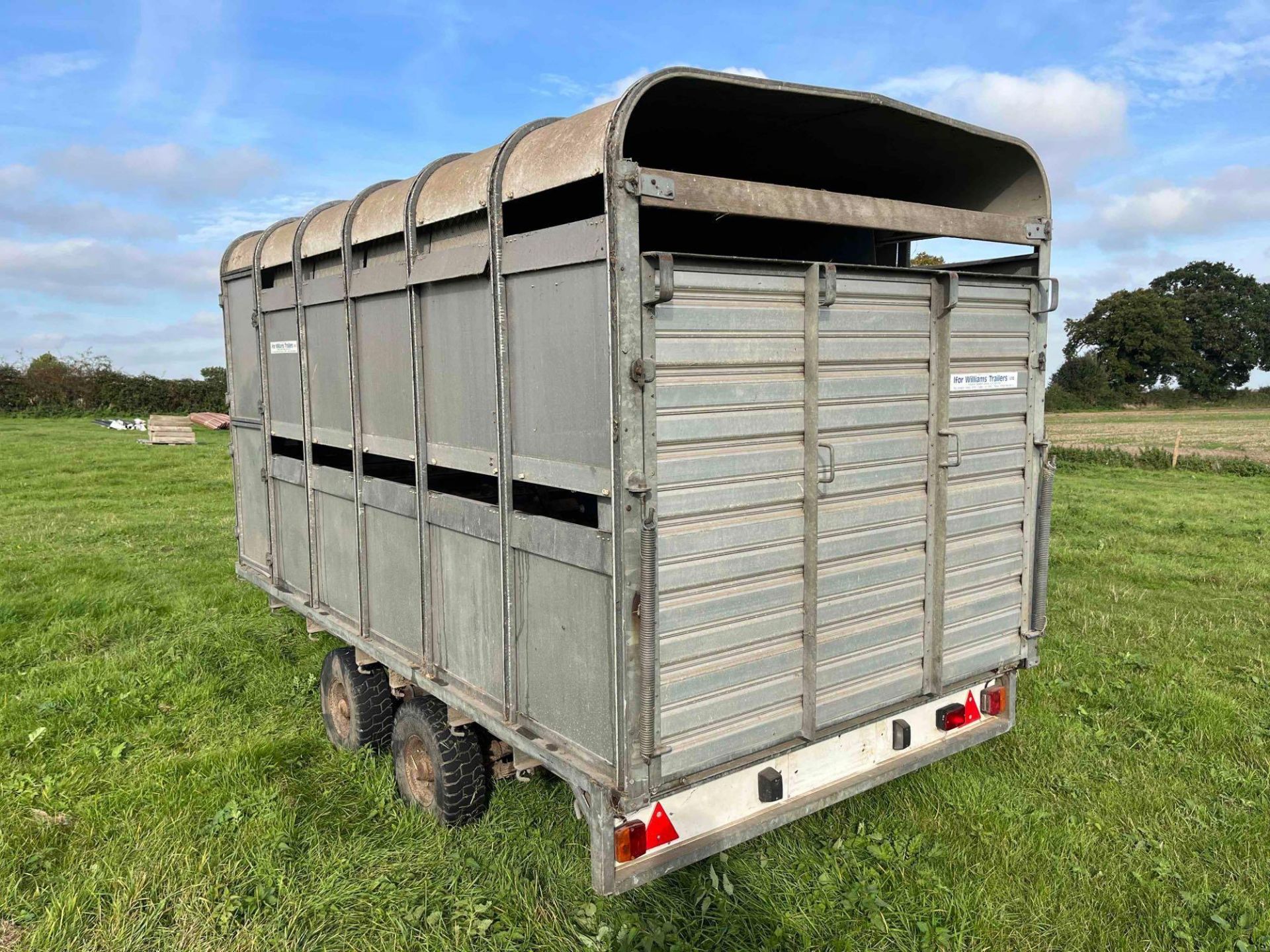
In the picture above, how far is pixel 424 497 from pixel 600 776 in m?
1.67

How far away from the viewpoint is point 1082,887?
151 inches

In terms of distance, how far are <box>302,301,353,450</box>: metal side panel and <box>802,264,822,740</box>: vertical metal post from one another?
102 inches

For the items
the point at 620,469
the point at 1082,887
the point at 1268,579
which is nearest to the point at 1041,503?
the point at 1082,887

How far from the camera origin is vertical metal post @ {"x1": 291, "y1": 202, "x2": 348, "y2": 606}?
17.0 ft

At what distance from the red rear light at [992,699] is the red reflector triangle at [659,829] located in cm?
189

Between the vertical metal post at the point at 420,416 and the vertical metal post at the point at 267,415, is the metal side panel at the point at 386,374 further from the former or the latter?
the vertical metal post at the point at 267,415

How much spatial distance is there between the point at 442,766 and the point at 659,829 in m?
1.41

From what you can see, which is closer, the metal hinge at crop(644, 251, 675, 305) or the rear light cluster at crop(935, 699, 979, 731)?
the metal hinge at crop(644, 251, 675, 305)

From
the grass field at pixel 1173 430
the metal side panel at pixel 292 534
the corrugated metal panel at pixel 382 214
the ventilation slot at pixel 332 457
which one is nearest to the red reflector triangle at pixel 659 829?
the corrugated metal panel at pixel 382 214

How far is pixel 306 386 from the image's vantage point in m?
5.31

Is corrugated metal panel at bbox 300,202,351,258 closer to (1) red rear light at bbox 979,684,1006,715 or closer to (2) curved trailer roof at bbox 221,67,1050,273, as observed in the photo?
(2) curved trailer roof at bbox 221,67,1050,273

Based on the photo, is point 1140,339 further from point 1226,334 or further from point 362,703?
point 362,703

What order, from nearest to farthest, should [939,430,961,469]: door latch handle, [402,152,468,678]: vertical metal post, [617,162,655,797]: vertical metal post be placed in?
[617,162,655,797]: vertical metal post
[939,430,961,469]: door latch handle
[402,152,468,678]: vertical metal post

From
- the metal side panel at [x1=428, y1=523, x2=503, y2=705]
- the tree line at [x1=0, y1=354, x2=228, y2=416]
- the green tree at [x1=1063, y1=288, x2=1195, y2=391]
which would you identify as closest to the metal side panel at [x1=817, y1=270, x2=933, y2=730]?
the metal side panel at [x1=428, y1=523, x2=503, y2=705]
